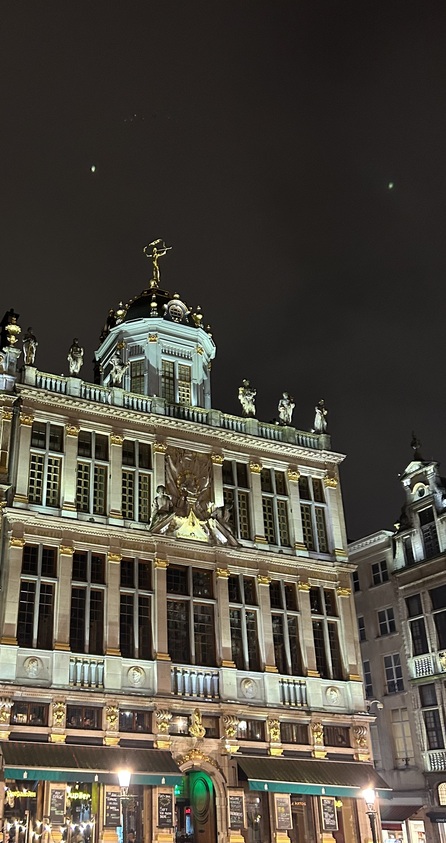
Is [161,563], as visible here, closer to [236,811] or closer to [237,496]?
[237,496]

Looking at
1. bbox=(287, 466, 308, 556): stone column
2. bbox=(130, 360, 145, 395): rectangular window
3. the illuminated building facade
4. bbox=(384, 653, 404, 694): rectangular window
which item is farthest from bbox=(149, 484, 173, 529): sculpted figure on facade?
bbox=(384, 653, 404, 694): rectangular window

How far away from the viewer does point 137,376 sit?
4175cm

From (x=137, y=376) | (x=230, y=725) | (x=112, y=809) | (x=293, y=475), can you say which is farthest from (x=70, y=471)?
(x=112, y=809)

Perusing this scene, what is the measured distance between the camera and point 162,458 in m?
37.4

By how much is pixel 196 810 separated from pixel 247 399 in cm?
1851

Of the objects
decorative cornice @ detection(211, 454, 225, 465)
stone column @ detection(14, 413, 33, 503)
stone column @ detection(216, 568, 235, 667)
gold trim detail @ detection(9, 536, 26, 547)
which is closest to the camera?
gold trim detail @ detection(9, 536, 26, 547)

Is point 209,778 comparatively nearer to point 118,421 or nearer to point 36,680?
point 36,680

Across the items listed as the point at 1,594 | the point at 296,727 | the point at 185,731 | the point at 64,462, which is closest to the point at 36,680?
the point at 1,594

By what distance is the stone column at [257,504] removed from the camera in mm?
38156

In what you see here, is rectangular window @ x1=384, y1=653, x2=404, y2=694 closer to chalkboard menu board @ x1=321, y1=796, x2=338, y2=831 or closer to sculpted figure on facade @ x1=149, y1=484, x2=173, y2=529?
chalkboard menu board @ x1=321, y1=796, x2=338, y2=831

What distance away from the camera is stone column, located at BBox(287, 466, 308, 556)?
38969mm

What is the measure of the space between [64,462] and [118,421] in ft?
11.1

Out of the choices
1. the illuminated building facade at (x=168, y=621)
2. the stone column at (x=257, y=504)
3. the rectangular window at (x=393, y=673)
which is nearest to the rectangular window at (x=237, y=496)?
the illuminated building facade at (x=168, y=621)

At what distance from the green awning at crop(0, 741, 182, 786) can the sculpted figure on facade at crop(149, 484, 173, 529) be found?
9100 millimetres
